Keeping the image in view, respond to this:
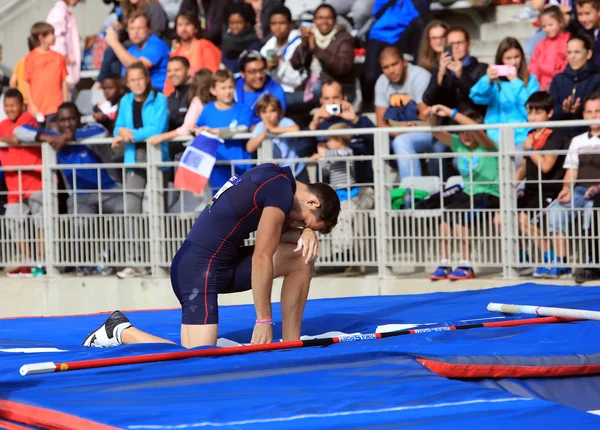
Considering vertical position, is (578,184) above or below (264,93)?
below

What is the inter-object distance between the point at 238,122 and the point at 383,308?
3398 mm

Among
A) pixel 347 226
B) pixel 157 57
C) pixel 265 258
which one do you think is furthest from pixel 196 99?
pixel 265 258

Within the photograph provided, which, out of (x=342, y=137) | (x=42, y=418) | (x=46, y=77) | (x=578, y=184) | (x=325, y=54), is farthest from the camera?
(x=46, y=77)

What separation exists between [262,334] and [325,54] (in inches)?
222

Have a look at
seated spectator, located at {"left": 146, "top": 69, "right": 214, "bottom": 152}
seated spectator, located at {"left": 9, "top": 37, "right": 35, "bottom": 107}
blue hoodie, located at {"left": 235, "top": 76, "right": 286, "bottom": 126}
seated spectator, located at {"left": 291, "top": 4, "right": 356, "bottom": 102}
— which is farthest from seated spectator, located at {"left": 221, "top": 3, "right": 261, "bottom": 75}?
seated spectator, located at {"left": 9, "top": 37, "right": 35, "bottom": 107}

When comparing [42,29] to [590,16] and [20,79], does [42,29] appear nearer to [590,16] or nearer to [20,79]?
[20,79]

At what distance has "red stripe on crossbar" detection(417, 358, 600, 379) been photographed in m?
5.61

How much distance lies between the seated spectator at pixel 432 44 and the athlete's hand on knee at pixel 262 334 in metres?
5.00

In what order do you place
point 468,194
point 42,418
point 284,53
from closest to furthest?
point 42,418, point 468,194, point 284,53

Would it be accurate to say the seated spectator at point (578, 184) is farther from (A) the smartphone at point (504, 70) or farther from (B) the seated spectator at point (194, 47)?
(B) the seated spectator at point (194, 47)

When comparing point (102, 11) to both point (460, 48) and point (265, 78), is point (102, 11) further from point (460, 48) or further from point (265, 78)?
point (460, 48)

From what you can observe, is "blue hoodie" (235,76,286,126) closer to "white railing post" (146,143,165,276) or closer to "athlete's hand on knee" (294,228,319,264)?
"white railing post" (146,143,165,276)

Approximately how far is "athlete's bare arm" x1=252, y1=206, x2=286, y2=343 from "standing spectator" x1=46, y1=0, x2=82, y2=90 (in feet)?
26.5

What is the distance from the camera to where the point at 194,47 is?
12.4 m
